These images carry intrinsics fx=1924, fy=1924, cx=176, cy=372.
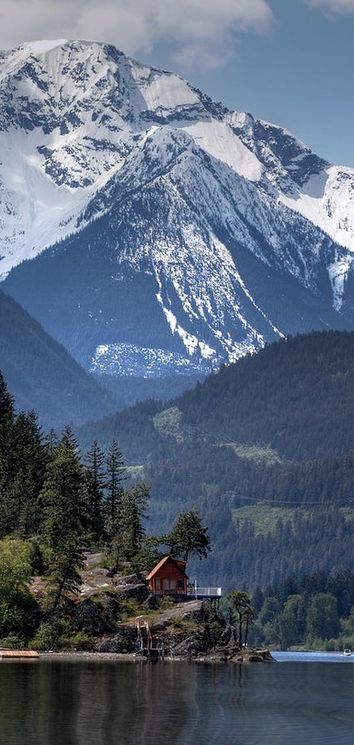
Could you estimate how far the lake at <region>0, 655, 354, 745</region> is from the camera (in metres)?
141

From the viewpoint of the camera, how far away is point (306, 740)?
143 m

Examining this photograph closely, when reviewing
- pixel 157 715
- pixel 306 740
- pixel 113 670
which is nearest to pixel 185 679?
pixel 113 670

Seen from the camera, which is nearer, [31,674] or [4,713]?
[4,713]

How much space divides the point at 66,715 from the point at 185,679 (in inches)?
1479

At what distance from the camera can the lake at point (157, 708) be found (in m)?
141

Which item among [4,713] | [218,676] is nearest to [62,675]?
[218,676]

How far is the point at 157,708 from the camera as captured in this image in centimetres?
15875

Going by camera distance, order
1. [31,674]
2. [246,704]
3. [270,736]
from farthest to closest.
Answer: [31,674] < [246,704] < [270,736]

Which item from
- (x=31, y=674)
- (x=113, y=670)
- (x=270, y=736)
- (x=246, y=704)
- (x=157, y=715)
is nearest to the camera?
(x=270, y=736)

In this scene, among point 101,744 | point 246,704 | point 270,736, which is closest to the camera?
point 101,744

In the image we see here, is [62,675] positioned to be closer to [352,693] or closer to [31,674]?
[31,674]

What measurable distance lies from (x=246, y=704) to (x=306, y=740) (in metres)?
25.1

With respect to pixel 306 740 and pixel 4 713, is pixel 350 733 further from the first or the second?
pixel 4 713

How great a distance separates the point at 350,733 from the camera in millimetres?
149000
